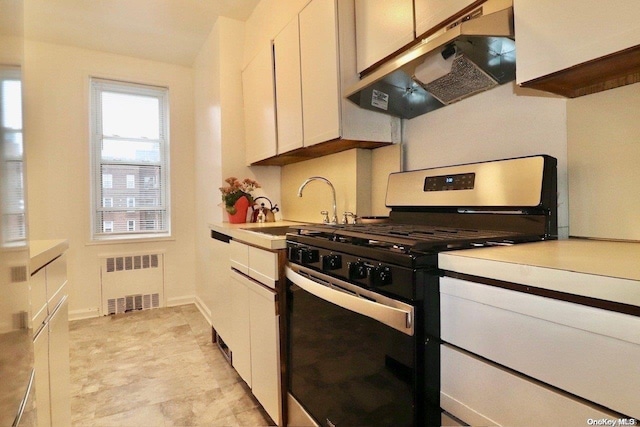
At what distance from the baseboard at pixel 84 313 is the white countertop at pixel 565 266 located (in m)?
3.89

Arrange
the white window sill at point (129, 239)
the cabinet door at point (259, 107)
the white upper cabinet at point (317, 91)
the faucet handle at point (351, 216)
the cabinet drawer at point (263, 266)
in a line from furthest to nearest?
1. the white window sill at point (129, 239)
2. the cabinet door at point (259, 107)
3. the faucet handle at point (351, 216)
4. the white upper cabinet at point (317, 91)
5. the cabinet drawer at point (263, 266)

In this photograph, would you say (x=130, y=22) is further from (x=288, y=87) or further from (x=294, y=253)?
(x=294, y=253)

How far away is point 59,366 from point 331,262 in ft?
3.57

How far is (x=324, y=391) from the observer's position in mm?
1352

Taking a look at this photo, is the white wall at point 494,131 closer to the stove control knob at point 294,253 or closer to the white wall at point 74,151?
the stove control knob at point 294,253

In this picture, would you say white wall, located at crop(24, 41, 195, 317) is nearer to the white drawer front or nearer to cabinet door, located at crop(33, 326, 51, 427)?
cabinet door, located at crop(33, 326, 51, 427)

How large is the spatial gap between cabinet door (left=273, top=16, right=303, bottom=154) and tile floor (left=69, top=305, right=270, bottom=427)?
1.55m

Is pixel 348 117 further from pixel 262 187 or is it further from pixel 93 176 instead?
pixel 93 176

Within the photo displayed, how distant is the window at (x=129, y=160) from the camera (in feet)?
12.2

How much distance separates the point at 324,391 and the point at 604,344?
1.00 meters

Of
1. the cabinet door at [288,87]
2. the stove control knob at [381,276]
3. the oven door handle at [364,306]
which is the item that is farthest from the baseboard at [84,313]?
the stove control knob at [381,276]

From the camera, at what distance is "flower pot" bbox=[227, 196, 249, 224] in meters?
2.78

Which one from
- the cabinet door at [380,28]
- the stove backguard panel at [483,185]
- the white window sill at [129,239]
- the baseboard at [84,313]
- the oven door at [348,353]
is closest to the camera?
the oven door at [348,353]

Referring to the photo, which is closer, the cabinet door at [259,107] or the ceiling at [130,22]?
the cabinet door at [259,107]
